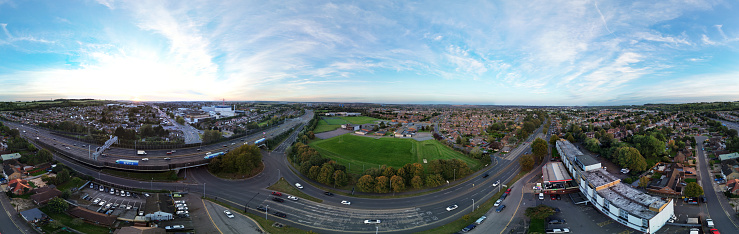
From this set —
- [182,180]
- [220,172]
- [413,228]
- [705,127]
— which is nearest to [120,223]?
[182,180]

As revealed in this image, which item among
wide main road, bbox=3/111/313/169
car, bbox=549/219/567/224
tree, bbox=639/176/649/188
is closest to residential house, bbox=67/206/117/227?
wide main road, bbox=3/111/313/169

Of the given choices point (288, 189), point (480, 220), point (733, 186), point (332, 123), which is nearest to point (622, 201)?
point (480, 220)

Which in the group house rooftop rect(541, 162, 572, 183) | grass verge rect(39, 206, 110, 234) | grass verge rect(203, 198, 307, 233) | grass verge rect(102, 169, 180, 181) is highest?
house rooftop rect(541, 162, 572, 183)

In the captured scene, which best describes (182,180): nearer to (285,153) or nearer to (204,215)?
(204,215)

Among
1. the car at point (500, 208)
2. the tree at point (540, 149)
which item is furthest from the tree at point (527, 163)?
the car at point (500, 208)

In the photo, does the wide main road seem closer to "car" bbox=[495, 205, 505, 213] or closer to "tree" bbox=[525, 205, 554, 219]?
"car" bbox=[495, 205, 505, 213]

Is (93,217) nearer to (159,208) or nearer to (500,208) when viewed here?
(159,208)
